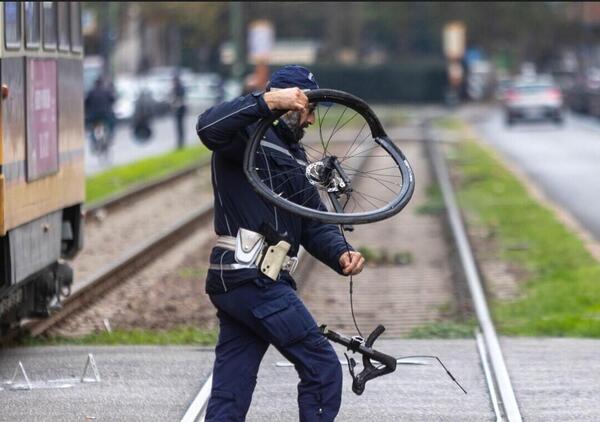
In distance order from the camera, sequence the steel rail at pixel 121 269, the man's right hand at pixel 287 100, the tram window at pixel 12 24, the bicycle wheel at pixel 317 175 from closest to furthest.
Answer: the man's right hand at pixel 287 100
the bicycle wheel at pixel 317 175
the tram window at pixel 12 24
the steel rail at pixel 121 269

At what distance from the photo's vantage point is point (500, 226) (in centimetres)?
1878

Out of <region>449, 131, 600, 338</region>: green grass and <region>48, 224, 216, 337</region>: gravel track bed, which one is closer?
<region>449, 131, 600, 338</region>: green grass

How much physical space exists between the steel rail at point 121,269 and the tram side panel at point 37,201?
323mm

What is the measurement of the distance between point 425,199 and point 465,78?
59399mm

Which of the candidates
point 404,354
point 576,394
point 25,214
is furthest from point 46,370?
point 576,394

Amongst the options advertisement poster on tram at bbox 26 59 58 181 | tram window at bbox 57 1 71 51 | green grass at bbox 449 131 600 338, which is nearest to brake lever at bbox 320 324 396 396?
advertisement poster on tram at bbox 26 59 58 181

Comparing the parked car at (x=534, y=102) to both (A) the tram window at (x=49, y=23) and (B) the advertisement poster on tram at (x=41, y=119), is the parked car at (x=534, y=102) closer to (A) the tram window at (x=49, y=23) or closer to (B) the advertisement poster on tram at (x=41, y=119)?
(A) the tram window at (x=49, y=23)

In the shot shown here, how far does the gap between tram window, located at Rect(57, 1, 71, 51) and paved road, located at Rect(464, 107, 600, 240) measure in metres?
8.97

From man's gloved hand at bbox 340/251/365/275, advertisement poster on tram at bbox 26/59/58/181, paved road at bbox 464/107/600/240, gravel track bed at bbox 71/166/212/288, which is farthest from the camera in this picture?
paved road at bbox 464/107/600/240

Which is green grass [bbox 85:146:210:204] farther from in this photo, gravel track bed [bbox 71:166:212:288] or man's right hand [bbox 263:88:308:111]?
man's right hand [bbox 263:88:308:111]

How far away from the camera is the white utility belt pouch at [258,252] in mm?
5961

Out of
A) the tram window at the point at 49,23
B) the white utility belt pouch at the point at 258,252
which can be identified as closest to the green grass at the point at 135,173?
the tram window at the point at 49,23

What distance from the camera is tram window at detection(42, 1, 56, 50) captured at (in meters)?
9.72

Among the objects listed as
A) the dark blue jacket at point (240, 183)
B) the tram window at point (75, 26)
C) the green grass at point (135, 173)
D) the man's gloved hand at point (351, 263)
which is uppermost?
the tram window at point (75, 26)
